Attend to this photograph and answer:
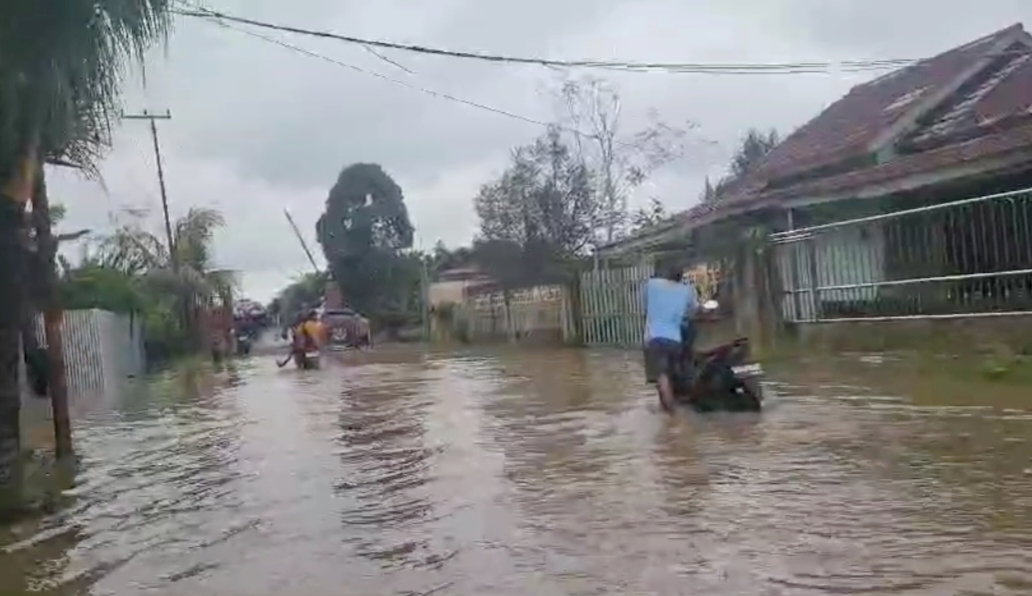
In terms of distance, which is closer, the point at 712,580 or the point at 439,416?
the point at 712,580

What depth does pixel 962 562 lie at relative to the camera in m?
5.93

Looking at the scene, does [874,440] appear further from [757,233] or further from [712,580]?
[757,233]

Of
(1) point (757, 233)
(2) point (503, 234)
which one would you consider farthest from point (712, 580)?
(2) point (503, 234)

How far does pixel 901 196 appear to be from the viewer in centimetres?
1927

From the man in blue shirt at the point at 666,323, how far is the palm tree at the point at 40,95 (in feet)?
18.1

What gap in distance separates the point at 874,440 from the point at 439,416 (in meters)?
5.50

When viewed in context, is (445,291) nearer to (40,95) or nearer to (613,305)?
(613,305)

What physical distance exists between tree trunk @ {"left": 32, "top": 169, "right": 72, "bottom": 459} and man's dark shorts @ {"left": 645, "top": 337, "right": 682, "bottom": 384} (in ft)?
17.5

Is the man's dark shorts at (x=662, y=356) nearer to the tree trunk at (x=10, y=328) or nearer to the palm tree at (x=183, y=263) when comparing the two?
the tree trunk at (x=10, y=328)

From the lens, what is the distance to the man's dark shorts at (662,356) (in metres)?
12.7

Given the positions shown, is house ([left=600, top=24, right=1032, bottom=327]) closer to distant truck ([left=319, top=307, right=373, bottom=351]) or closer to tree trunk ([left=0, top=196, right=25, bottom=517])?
tree trunk ([left=0, top=196, right=25, bottom=517])

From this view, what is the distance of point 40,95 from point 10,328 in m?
1.72

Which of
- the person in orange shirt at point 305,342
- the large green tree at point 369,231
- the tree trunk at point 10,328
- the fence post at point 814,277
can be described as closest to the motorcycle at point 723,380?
the fence post at point 814,277

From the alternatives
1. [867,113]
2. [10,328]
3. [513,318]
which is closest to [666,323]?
[10,328]
